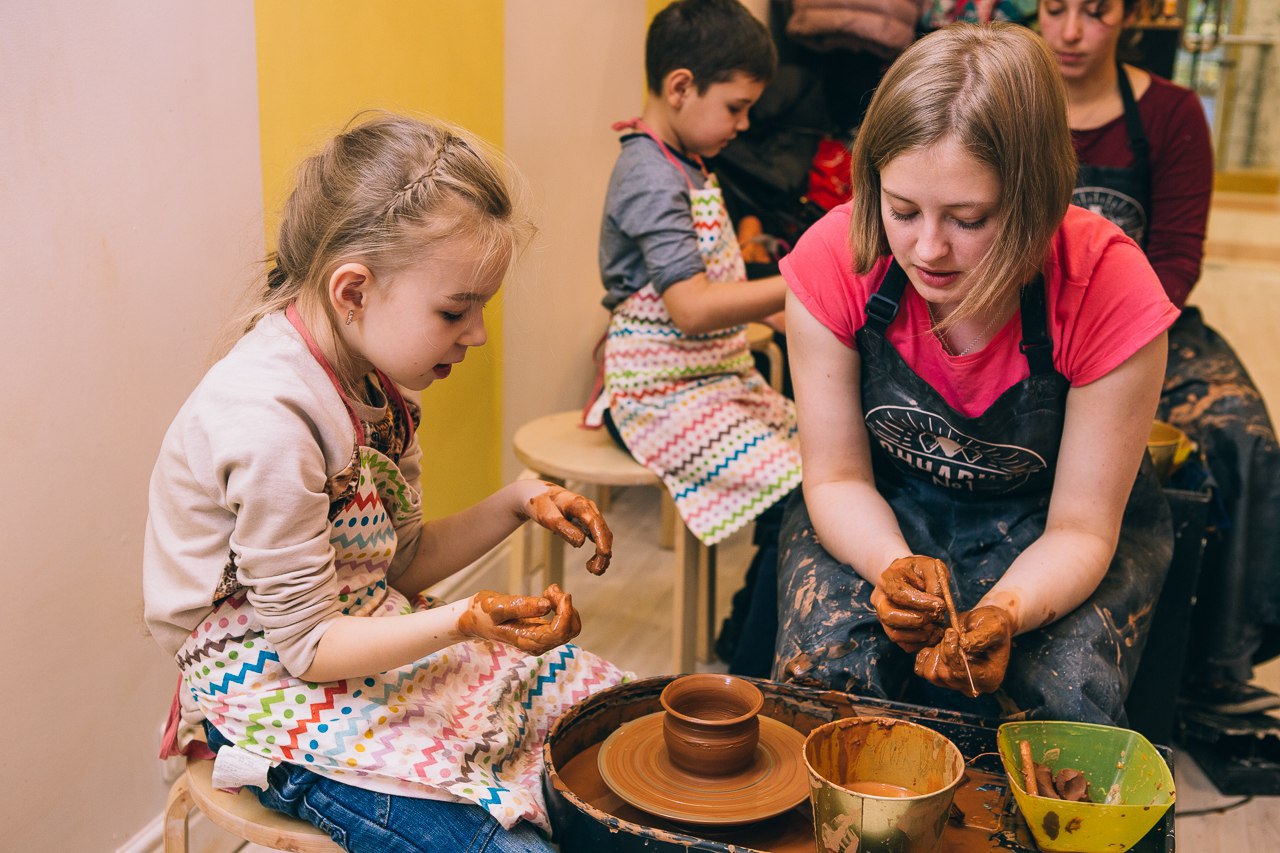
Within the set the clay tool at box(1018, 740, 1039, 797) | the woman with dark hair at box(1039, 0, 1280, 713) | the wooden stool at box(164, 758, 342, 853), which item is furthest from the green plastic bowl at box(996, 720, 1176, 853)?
the woman with dark hair at box(1039, 0, 1280, 713)

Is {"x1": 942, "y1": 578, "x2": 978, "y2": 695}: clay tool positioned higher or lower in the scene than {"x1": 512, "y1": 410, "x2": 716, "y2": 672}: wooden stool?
higher

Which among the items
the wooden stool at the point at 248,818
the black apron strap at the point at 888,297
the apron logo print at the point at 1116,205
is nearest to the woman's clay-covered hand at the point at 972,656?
the black apron strap at the point at 888,297

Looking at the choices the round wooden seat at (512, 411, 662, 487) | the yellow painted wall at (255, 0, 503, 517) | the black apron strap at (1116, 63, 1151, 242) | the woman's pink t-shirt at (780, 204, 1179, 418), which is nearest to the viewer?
the woman's pink t-shirt at (780, 204, 1179, 418)

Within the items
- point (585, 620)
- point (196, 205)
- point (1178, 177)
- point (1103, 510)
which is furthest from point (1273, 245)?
point (196, 205)

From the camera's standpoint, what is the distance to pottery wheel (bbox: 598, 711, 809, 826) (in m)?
1.22

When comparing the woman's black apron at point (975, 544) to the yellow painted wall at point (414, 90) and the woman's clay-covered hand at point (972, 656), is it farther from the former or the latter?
the yellow painted wall at point (414, 90)

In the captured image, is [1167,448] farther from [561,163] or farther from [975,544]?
[561,163]

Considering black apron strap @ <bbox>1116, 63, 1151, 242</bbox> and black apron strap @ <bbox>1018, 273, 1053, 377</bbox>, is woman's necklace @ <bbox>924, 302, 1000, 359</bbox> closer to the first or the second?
black apron strap @ <bbox>1018, 273, 1053, 377</bbox>

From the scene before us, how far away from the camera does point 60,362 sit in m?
1.47

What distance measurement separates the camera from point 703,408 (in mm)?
2316

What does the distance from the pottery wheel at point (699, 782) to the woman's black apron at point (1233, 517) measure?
1.32 meters

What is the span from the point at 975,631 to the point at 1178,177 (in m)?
1.67

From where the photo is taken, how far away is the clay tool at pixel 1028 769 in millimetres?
1181

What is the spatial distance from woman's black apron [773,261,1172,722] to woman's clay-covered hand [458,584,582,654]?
42 centimetres
